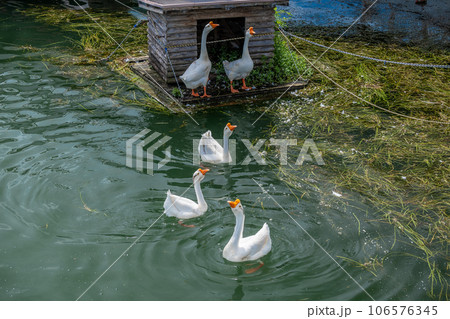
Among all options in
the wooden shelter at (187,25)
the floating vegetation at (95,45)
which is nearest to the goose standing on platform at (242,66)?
the wooden shelter at (187,25)

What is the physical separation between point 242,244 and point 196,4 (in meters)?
5.69

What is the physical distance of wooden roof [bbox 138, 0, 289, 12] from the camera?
9.30 meters

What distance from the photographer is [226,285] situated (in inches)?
208

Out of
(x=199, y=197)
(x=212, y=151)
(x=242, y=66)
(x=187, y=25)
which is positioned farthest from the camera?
(x=187, y=25)

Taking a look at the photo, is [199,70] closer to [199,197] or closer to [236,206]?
[199,197]

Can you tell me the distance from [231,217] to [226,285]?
1.27 metres

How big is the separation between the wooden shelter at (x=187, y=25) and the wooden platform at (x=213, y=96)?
24 centimetres

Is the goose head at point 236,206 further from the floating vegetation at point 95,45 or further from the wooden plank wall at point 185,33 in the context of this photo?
the wooden plank wall at point 185,33

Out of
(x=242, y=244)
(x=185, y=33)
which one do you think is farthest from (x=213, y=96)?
(x=242, y=244)

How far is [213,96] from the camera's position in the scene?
9.75m

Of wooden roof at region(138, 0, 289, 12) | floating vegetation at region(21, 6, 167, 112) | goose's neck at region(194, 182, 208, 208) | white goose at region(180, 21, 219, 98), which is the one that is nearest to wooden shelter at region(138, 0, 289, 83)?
wooden roof at region(138, 0, 289, 12)

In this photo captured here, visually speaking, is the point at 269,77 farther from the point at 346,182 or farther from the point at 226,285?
the point at 226,285

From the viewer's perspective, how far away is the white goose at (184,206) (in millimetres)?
6207

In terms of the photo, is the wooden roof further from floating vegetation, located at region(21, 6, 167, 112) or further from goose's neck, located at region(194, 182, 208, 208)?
goose's neck, located at region(194, 182, 208, 208)
